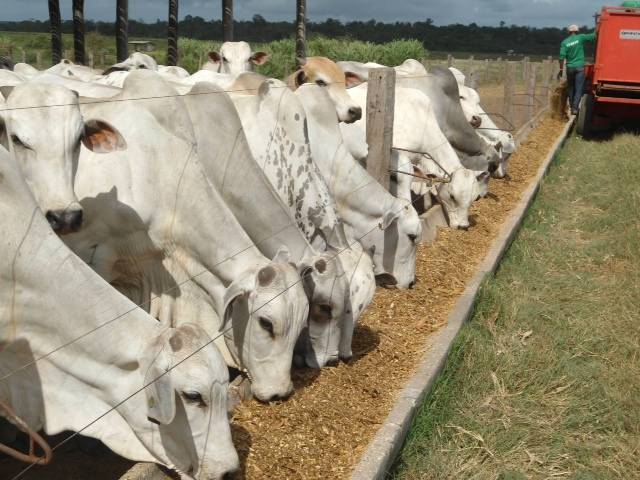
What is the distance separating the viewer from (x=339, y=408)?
4.37m

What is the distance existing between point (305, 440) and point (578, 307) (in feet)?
10.8

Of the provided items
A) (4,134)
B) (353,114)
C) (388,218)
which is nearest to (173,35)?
(353,114)

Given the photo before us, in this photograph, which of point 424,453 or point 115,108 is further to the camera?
point 115,108

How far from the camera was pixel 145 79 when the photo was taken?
5.12 m

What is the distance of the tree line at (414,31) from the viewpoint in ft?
230

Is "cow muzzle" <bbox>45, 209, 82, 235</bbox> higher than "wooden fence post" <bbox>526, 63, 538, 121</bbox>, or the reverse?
"cow muzzle" <bbox>45, 209, 82, 235</bbox>

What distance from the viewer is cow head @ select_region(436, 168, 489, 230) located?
8609 mm

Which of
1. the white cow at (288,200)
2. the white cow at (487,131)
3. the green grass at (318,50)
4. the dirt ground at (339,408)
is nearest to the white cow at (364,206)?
the dirt ground at (339,408)

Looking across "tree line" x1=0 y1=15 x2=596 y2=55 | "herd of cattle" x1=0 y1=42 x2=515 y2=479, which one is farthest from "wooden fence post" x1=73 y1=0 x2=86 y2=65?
"tree line" x1=0 y1=15 x2=596 y2=55

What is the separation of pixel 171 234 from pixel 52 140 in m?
0.84

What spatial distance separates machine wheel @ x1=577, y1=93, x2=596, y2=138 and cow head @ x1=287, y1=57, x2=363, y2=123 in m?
9.58

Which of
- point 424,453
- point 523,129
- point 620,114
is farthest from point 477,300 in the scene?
point 620,114

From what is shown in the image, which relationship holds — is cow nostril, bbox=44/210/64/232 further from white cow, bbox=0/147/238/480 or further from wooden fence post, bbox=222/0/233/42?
wooden fence post, bbox=222/0/233/42

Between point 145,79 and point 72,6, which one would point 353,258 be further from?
point 72,6
